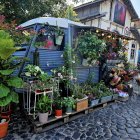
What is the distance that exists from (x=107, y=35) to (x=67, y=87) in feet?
10.9

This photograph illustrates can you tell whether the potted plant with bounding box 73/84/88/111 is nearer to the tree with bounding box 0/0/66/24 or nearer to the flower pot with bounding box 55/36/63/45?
the flower pot with bounding box 55/36/63/45

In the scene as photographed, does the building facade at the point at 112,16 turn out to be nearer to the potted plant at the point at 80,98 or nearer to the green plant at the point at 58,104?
the potted plant at the point at 80,98

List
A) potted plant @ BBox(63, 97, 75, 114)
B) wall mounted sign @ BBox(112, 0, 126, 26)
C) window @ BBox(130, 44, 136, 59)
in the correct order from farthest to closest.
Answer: window @ BBox(130, 44, 136, 59) → wall mounted sign @ BBox(112, 0, 126, 26) → potted plant @ BBox(63, 97, 75, 114)

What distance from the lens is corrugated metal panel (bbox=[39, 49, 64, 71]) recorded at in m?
5.61

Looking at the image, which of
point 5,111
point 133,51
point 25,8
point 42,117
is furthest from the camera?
point 133,51

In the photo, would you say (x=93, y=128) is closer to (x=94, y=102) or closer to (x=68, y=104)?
(x=68, y=104)

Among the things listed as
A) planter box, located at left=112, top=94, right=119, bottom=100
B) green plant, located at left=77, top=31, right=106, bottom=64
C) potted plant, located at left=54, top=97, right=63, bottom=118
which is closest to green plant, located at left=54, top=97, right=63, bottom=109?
potted plant, located at left=54, top=97, right=63, bottom=118

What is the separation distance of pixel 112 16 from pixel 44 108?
11.2m

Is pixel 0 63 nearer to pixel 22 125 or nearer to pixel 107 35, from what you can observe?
pixel 22 125

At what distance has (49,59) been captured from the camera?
581 cm

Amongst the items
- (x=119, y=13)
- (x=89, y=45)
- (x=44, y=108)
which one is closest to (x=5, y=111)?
(x=44, y=108)

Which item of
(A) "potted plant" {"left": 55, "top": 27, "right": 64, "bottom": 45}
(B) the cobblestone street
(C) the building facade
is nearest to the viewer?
(B) the cobblestone street

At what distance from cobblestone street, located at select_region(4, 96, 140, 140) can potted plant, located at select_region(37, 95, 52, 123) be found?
1.13 ft

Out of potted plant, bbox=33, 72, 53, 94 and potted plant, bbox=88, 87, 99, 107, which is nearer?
potted plant, bbox=33, 72, 53, 94
